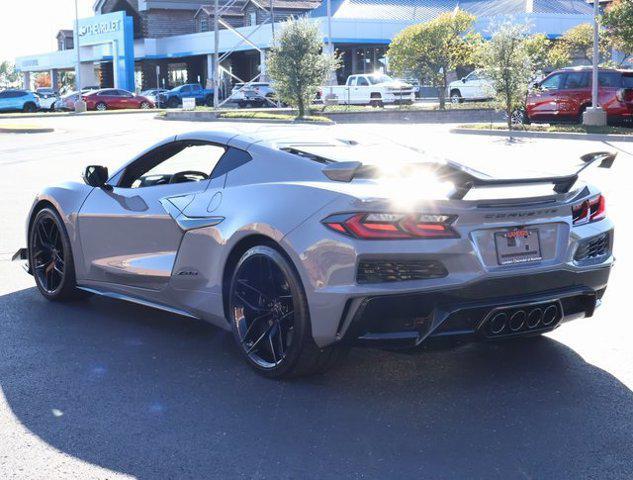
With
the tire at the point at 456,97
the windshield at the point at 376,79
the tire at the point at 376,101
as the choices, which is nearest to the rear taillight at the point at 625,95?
the tire at the point at 456,97

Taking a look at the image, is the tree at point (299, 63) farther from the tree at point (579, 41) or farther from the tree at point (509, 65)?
the tree at point (579, 41)

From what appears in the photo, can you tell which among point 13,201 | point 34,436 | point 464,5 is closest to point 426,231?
point 34,436

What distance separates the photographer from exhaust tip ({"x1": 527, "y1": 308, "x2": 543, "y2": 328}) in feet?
14.9

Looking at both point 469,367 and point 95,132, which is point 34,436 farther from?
point 95,132

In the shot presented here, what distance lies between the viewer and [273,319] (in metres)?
4.78

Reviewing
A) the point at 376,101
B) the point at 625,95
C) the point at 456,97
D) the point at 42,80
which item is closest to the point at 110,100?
the point at 376,101

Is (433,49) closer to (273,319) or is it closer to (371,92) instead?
(371,92)

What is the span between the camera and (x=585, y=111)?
2608cm

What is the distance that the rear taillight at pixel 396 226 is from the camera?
4289 millimetres

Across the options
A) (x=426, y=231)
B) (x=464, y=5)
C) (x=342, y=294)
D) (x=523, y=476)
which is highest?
(x=464, y=5)

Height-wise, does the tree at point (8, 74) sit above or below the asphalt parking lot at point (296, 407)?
above

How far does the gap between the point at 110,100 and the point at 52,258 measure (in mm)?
50832

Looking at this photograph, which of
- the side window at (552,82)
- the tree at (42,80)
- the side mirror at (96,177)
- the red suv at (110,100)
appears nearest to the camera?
the side mirror at (96,177)

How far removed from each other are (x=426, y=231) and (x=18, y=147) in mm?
21733
